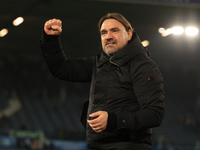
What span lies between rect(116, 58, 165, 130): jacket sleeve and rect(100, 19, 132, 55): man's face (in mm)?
230

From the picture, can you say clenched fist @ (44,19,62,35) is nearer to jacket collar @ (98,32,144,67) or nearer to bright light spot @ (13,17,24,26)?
jacket collar @ (98,32,144,67)

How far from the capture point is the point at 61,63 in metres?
2.44

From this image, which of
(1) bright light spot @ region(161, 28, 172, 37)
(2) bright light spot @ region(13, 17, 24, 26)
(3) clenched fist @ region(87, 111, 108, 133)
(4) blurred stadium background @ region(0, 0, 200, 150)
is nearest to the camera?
(3) clenched fist @ region(87, 111, 108, 133)

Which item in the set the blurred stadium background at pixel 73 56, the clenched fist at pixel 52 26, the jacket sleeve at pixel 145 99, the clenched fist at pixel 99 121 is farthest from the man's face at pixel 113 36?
the blurred stadium background at pixel 73 56

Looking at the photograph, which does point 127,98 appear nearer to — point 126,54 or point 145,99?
point 145,99

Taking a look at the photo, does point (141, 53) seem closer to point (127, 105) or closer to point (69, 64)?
point (127, 105)

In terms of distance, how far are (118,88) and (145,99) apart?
0.69 ft

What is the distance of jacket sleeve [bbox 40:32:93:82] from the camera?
241 cm

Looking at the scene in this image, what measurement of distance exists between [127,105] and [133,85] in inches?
5.4

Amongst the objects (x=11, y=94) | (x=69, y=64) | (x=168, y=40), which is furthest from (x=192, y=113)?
(x=69, y=64)

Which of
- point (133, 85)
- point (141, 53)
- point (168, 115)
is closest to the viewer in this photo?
point (133, 85)

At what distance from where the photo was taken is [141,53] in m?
2.29

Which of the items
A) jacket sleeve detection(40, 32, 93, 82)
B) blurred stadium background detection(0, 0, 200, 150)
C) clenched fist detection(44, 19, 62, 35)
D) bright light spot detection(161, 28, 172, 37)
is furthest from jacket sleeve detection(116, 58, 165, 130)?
bright light spot detection(161, 28, 172, 37)

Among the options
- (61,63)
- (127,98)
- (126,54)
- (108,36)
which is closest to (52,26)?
(61,63)
